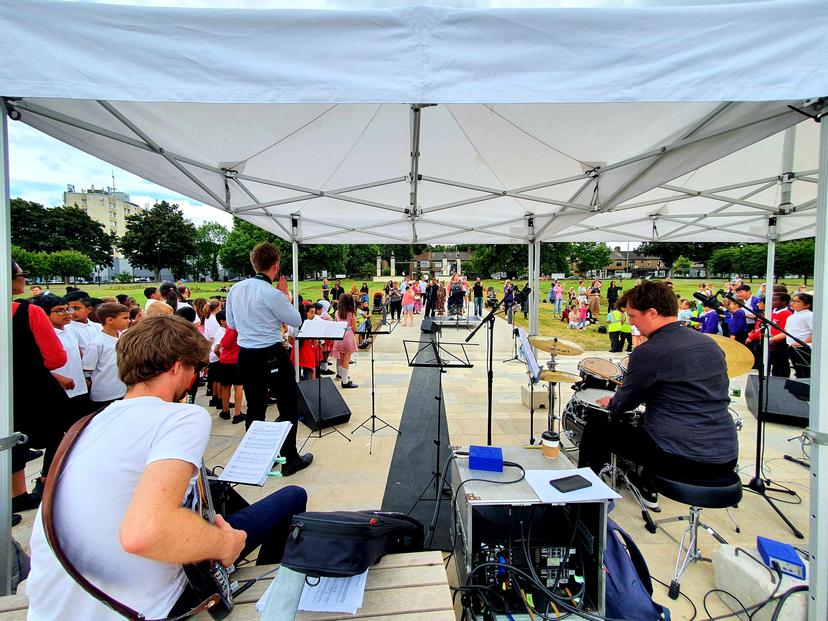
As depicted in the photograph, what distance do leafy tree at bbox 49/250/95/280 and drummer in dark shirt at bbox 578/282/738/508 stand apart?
62682 mm

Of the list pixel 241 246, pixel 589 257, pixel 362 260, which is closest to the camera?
pixel 241 246

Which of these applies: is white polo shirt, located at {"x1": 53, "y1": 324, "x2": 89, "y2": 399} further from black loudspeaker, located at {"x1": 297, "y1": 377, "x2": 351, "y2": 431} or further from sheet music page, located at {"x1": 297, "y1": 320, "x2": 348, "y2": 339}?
black loudspeaker, located at {"x1": 297, "y1": 377, "x2": 351, "y2": 431}

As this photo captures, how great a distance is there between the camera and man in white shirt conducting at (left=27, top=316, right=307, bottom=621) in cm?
104

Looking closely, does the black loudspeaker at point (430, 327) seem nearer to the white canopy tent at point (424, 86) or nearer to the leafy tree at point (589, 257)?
the white canopy tent at point (424, 86)

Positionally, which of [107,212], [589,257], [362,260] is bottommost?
[362,260]

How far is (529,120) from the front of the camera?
3254 millimetres

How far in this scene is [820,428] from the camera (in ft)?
5.36

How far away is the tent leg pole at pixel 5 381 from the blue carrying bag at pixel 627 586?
2.92 metres

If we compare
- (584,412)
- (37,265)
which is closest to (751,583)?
(584,412)

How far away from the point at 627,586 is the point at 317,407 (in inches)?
148

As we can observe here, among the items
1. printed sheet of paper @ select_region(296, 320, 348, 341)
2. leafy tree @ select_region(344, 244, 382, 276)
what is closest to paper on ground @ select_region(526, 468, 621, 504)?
printed sheet of paper @ select_region(296, 320, 348, 341)

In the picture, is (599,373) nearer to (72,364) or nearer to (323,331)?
(323,331)

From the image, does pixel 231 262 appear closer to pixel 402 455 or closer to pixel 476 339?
pixel 476 339

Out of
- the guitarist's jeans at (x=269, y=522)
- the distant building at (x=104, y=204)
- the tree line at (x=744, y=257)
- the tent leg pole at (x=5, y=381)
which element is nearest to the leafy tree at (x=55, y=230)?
the distant building at (x=104, y=204)
